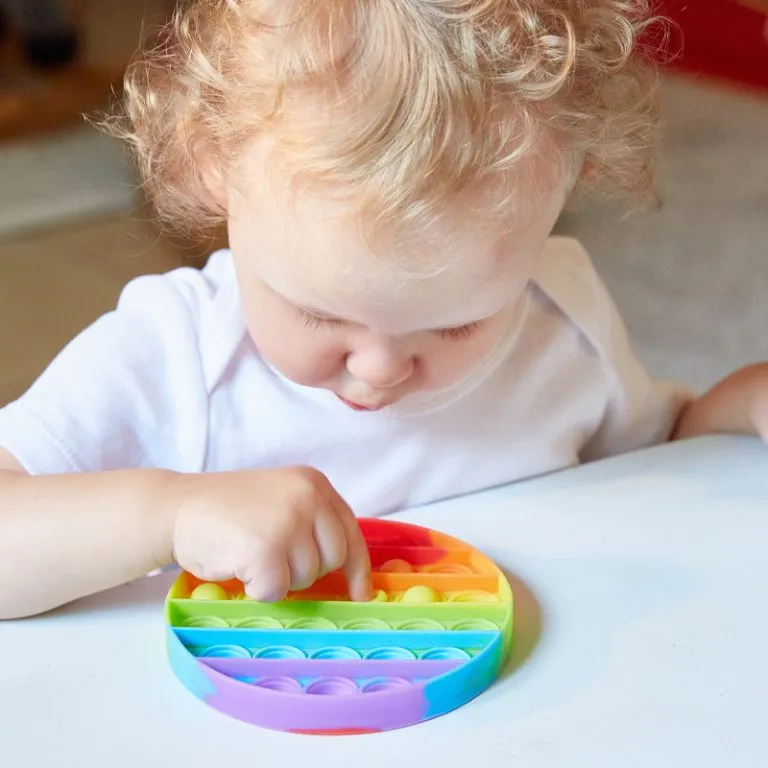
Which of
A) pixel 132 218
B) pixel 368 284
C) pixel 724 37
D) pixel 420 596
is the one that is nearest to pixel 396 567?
pixel 420 596

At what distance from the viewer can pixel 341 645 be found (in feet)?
1.73

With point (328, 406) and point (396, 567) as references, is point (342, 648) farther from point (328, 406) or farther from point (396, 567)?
point (328, 406)

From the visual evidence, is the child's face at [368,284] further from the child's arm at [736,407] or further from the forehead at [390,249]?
the child's arm at [736,407]

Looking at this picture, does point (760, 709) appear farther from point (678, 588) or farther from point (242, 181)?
point (242, 181)

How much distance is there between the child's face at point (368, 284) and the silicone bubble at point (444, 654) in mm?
140

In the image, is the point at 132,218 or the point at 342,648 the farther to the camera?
the point at 132,218

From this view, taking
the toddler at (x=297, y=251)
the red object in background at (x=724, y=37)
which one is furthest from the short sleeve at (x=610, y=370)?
the red object in background at (x=724, y=37)

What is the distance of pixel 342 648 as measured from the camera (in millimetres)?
524

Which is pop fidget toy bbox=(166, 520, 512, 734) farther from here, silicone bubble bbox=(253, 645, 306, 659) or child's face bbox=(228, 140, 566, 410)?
child's face bbox=(228, 140, 566, 410)

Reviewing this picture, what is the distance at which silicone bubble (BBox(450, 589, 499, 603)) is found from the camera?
562mm

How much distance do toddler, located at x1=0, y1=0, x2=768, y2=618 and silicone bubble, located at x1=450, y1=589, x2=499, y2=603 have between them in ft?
0.15

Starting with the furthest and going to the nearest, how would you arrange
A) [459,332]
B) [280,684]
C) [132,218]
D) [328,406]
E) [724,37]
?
[724,37], [132,218], [328,406], [459,332], [280,684]

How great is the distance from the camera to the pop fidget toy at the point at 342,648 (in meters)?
0.49

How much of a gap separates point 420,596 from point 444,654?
0.13ft
